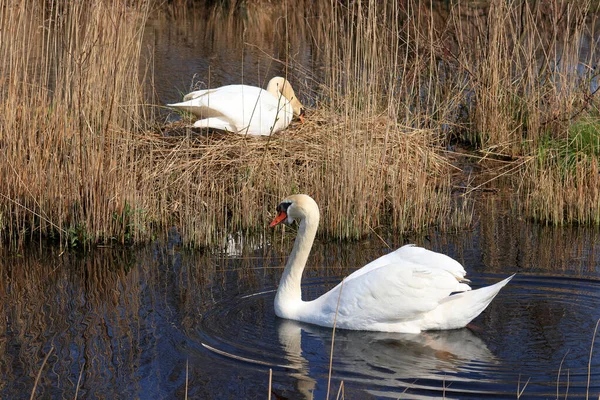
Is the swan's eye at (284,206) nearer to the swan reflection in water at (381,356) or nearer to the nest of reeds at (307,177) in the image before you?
the swan reflection in water at (381,356)

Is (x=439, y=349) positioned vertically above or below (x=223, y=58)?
below

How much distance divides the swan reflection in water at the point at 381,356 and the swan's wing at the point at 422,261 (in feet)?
1.29

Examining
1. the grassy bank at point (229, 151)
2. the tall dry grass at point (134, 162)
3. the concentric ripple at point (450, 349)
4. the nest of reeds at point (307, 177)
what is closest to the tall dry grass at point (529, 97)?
the grassy bank at point (229, 151)

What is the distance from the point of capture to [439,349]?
588 centimetres

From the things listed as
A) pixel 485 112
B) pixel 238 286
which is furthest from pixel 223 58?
pixel 238 286

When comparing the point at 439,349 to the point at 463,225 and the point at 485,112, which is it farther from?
the point at 485,112

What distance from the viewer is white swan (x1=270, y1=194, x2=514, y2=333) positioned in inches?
238

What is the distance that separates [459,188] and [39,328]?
17.4ft

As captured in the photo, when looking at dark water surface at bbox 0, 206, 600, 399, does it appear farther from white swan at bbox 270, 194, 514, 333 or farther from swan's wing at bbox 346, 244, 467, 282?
swan's wing at bbox 346, 244, 467, 282

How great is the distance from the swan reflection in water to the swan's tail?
7 centimetres

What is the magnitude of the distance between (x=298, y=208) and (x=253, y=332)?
105 centimetres

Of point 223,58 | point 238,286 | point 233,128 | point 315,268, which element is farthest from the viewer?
point 223,58

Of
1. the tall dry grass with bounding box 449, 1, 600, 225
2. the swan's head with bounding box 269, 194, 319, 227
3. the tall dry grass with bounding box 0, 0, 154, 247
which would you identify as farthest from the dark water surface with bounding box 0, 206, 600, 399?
the tall dry grass with bounding box 449, 1, 600, 225

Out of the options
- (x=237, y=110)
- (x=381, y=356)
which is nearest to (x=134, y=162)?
(x=237, y=110)
